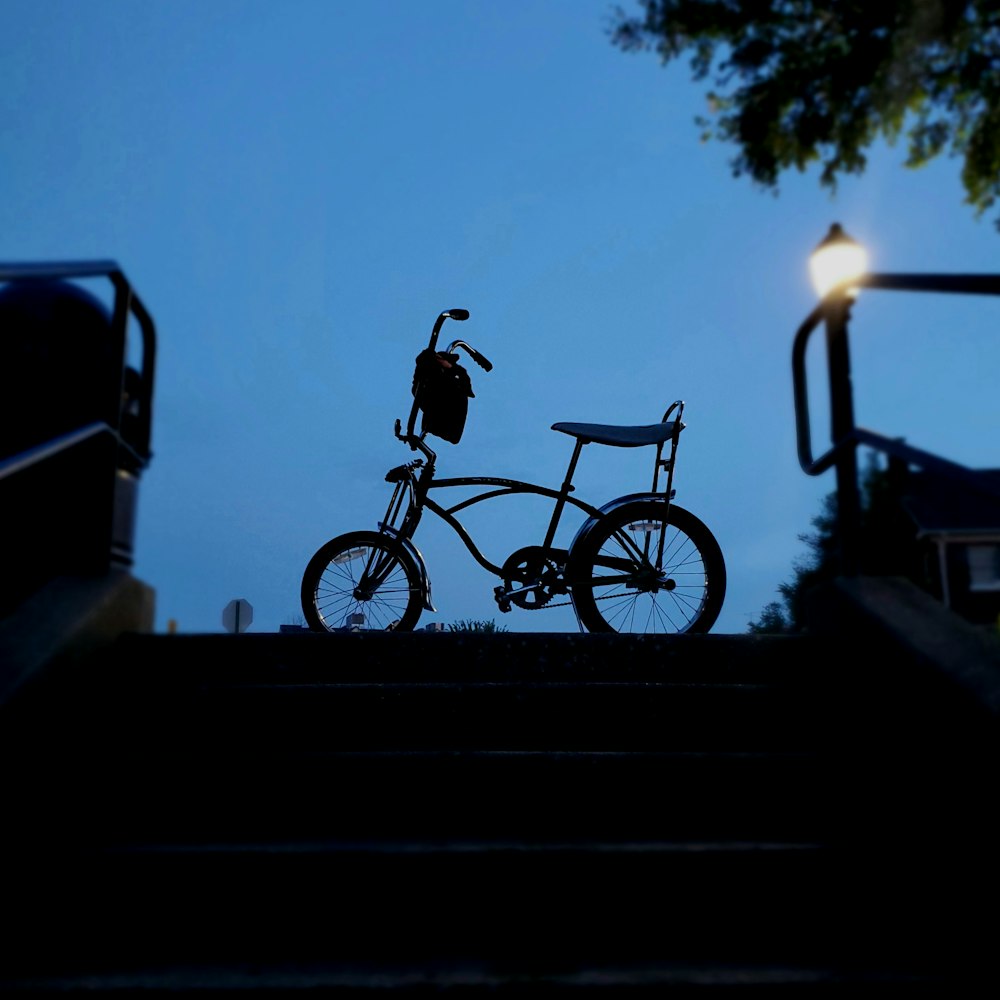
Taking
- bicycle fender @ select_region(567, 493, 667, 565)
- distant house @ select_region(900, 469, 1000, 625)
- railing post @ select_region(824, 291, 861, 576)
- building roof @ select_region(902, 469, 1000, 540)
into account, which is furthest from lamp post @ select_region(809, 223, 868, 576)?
building roof @ select_region(902, 469, 1000, 540)

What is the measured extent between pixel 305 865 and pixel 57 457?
5.95 feet

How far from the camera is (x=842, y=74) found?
12438 mm

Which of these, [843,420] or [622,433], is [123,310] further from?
[622,433]

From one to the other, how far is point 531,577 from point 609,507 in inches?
24.7

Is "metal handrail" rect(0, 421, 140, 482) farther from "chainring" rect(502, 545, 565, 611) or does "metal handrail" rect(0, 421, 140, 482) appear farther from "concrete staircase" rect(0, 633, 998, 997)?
"chainring" rect(502, 545, 565, 611)

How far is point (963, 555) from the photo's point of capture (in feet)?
59.1

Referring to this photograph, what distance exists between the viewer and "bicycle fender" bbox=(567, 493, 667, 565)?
5.16 m

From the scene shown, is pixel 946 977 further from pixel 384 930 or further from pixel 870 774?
pixel 384 930

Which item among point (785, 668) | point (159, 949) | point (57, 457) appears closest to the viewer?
point (159, 949)

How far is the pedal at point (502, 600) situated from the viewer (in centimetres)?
545

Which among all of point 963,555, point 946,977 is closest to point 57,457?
point 946,977

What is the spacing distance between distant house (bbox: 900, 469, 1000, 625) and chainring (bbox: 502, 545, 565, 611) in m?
12.9

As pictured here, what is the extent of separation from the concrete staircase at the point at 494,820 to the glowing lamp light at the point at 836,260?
4.18ft

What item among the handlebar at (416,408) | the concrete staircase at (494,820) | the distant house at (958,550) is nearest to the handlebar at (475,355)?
the handlebar at (416,408)
